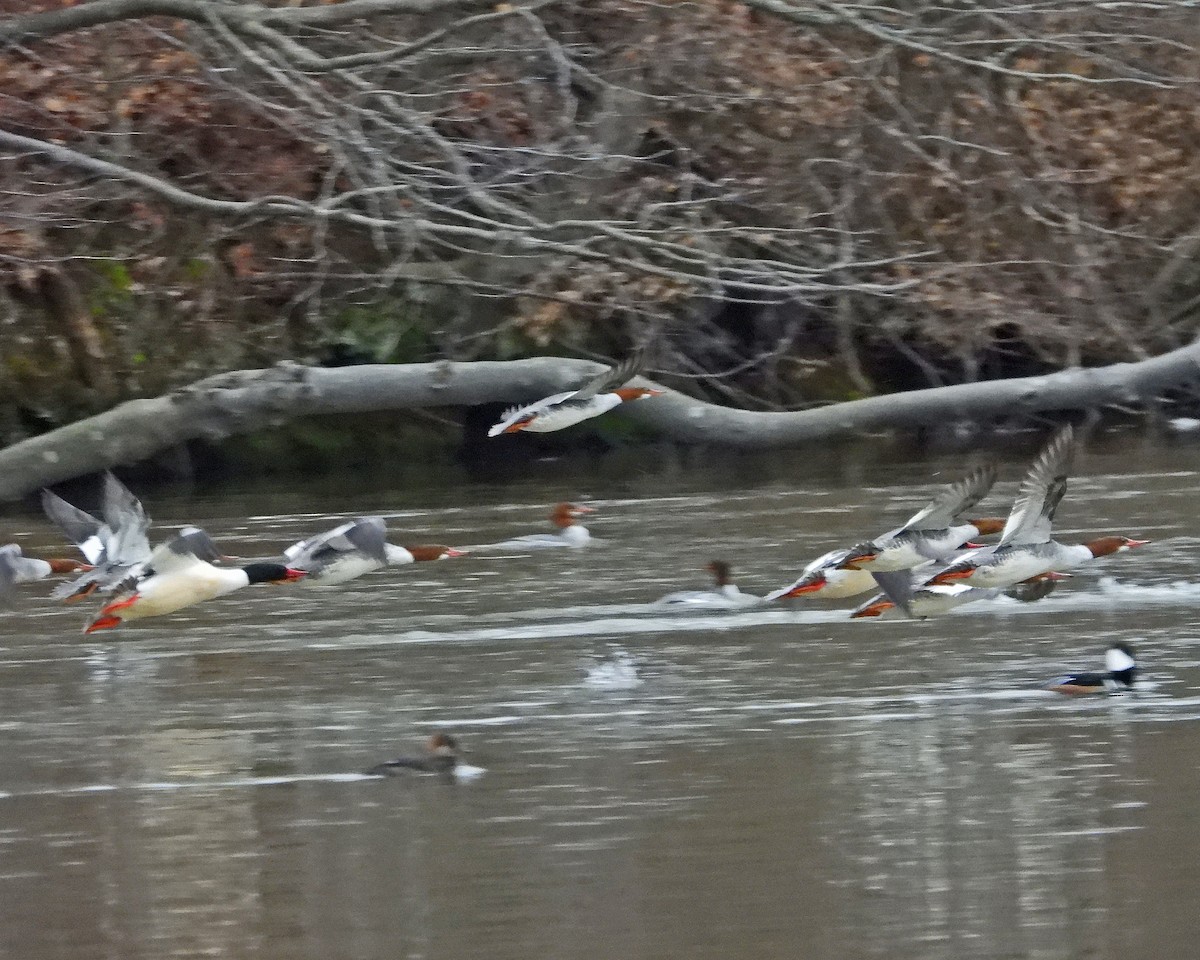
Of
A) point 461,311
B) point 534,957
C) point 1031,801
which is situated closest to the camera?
point 534,957

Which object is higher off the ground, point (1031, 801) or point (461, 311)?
point (461, 311)

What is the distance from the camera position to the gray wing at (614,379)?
1067 centimetres

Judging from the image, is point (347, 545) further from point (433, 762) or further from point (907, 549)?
point (433, 762)

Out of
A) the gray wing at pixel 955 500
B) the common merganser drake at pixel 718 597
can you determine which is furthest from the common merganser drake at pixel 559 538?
the gray wing at pixel 955 500

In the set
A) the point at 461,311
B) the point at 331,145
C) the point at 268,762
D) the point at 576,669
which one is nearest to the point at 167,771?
the point at 268,762

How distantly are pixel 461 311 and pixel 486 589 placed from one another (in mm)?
6270

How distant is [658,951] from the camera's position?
5398mm

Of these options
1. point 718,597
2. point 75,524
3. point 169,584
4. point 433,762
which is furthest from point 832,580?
point 75,524

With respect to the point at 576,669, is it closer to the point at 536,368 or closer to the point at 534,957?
the point at 536,368

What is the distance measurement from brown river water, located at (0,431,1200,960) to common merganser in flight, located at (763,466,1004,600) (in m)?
0.24

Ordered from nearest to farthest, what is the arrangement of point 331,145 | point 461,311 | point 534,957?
point 534,957 < point 331,145 < point 461,311

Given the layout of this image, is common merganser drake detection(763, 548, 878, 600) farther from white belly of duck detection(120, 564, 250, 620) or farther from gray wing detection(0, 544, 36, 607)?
gray wing detection(0, 544, 36, 607)

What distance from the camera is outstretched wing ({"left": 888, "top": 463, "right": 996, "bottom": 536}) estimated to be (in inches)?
377

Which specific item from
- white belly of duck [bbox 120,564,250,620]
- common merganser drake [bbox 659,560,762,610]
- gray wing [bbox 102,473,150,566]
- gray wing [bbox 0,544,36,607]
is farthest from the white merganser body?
gray wing [bbox 0,544,36,607]
